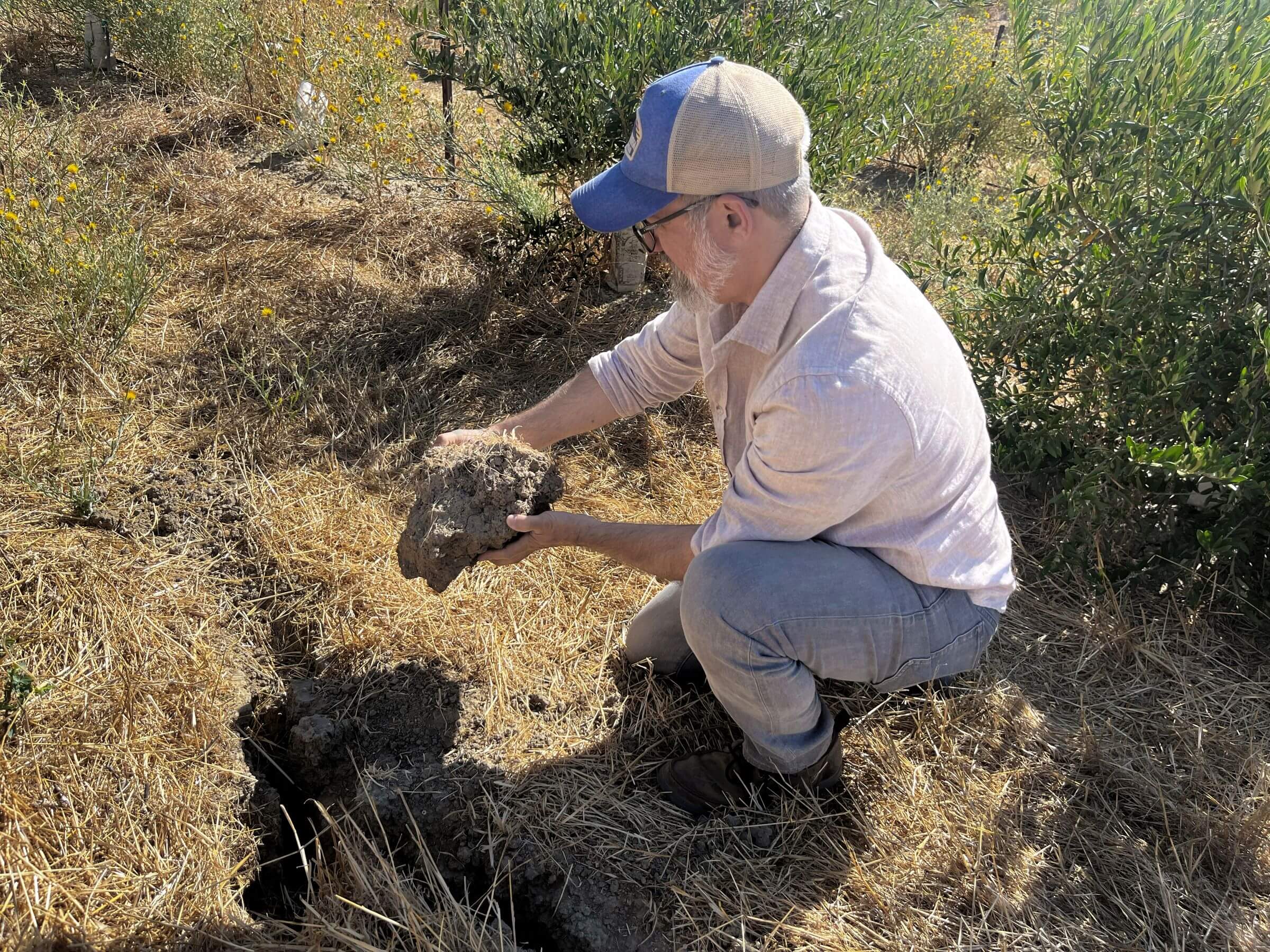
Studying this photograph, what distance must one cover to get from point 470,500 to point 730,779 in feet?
3.17

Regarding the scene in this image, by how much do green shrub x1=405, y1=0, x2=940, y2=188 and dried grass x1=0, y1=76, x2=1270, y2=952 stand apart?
3.70 feet

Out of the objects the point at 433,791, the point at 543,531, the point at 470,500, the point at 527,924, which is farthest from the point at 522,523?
the point at 527,924

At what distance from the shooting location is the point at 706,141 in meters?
1.80

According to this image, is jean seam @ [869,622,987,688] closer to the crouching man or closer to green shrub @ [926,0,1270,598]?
the crouching man

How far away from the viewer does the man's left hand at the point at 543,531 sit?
7.21ft

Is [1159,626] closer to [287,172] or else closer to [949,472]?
[949,472]

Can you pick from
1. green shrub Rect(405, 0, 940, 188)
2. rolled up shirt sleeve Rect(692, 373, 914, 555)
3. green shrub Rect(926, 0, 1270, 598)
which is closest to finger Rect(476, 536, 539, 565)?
rolled up shirt sleeve Rect(692, 373, 914, 555)

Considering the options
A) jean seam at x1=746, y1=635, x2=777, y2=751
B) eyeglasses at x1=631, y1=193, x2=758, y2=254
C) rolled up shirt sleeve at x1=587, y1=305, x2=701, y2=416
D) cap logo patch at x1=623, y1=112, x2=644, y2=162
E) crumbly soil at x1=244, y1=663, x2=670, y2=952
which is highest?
cap logo patch at x1=623, y1=112, x2=644, y2=162

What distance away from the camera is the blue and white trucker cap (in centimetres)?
180

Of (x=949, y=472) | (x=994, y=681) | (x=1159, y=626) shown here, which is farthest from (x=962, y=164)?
(x=949, y=472)

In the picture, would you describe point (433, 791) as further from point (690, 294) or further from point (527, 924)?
point (690, 294)

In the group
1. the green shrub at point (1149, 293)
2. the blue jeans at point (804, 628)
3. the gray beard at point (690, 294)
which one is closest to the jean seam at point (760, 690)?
the blue jeans at point (804, 628)

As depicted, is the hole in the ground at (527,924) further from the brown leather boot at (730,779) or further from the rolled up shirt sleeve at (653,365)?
the rolled up shirt sleeve at (653,365)

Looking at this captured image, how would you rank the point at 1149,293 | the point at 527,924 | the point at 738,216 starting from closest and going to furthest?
A: the point at 738,216
the point at 527,924
the point at 1149,293
